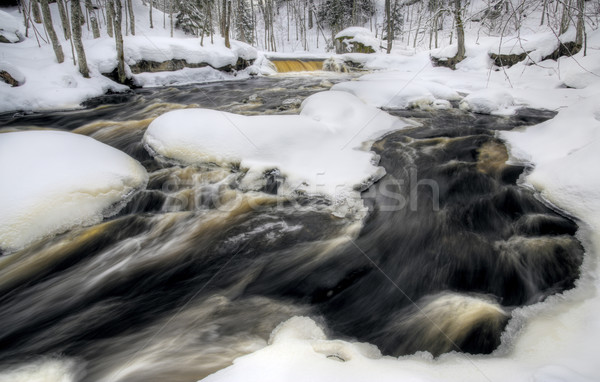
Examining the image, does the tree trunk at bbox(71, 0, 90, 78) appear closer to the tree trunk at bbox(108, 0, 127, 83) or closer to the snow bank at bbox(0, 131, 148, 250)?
the tree trunk at bbox(108, 0, 127, 83)

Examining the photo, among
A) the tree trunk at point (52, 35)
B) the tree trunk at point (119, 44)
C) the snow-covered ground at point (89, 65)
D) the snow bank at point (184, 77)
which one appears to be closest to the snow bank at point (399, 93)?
the tree trunk at point (119, 44)

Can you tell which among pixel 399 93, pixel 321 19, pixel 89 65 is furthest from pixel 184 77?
pixel 321 19

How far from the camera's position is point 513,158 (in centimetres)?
405

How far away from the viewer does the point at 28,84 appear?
25.8ft

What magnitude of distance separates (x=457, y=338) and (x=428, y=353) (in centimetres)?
22

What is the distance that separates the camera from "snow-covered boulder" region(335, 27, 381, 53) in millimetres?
20297

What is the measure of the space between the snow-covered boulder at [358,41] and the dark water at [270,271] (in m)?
18.9

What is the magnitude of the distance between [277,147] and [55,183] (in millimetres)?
2448

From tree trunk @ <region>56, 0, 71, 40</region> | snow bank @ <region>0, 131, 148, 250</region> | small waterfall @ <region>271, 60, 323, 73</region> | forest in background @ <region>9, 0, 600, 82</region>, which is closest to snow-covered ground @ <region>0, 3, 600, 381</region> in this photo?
forest in background @ <region>9, 0, 600, 82</region>

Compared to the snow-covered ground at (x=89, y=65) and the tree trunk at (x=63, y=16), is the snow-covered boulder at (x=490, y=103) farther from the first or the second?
the tree trunk at (x=63, y=16)

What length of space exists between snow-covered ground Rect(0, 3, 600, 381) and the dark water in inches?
5.5

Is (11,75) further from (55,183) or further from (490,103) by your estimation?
(490,103)

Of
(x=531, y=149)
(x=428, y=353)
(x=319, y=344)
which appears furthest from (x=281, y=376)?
(x=531, y=149)

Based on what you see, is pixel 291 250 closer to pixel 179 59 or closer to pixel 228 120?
pixel 228 120
